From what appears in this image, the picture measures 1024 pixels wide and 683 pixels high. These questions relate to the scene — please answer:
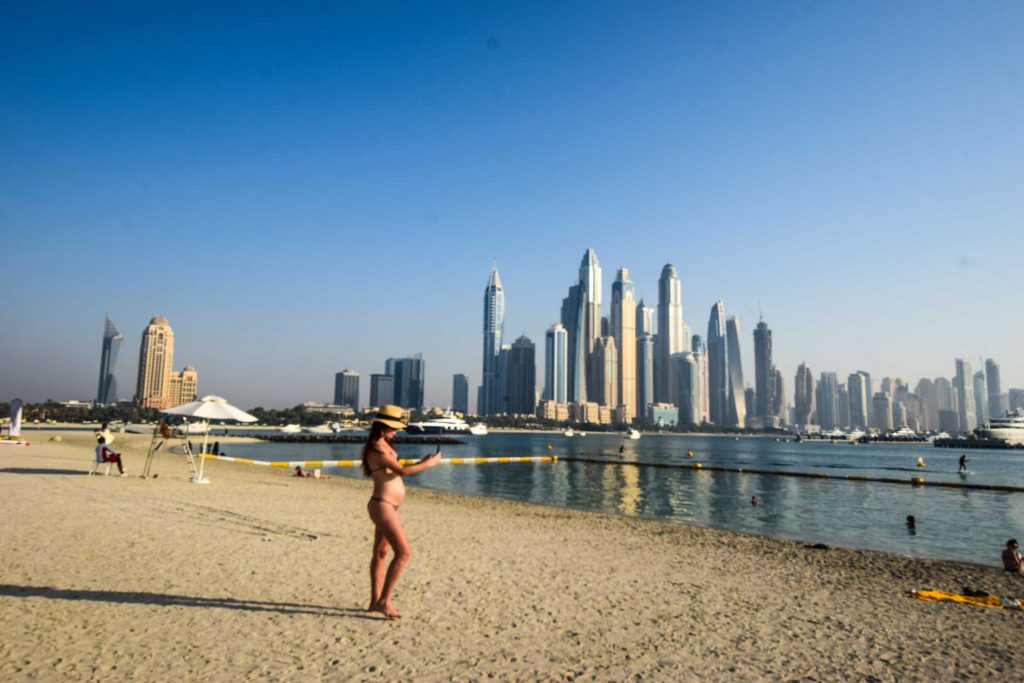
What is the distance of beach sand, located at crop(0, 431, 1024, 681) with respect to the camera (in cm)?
551

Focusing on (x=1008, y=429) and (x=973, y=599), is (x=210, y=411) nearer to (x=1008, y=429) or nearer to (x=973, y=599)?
(x=973, y=599)

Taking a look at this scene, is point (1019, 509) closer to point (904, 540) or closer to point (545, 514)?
point (904, 540)

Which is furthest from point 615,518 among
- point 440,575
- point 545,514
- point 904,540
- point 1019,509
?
A: point 1019,509

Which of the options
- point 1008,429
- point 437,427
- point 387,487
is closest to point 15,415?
point 387,487

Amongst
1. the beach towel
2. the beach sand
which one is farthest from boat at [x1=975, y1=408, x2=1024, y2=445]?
the beach towel

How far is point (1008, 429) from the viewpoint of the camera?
139125 mm

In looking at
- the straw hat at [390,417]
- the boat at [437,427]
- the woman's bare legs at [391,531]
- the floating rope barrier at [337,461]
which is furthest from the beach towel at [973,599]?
the boat at [437,427]

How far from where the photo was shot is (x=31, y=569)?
321 inches

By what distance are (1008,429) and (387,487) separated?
180 meters

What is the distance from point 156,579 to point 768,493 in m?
31.5

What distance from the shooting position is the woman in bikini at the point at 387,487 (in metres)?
6.15

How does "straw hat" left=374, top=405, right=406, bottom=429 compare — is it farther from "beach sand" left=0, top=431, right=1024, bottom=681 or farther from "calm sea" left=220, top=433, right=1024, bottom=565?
"calm sea" left=220, top=433, right=1024, bottom=565

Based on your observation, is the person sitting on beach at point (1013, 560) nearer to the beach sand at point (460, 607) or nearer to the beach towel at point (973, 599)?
the beach sand at point (460, 607)

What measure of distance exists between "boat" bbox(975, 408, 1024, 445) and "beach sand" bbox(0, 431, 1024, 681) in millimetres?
164856
